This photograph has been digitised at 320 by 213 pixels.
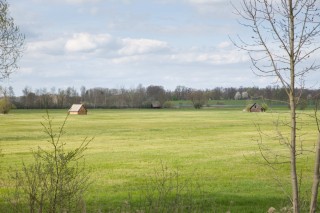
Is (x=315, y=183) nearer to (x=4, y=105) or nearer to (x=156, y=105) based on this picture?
(x=4, y=105)

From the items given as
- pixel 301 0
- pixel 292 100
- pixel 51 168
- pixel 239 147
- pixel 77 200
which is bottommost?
pixel 239 147

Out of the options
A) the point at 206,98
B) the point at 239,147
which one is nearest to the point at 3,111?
the point at 239,147

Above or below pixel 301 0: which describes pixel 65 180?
below

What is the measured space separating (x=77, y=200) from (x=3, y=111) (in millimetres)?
114129

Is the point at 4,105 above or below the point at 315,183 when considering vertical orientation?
below

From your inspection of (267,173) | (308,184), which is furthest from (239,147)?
(308,184)

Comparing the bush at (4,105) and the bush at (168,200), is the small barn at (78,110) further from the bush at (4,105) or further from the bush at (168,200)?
the bush at (168,200)

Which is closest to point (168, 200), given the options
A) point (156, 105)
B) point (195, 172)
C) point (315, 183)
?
point (315, 183)

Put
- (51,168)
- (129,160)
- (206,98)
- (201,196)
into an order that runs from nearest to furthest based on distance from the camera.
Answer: (51,168), (201,196), (129,160), (206,98)

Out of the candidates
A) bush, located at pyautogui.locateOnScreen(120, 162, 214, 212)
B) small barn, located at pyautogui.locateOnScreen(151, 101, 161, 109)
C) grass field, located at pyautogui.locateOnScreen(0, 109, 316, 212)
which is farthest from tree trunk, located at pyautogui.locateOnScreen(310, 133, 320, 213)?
small barn, located at pyautogui.locateOnScreen(151, 101, 161, 109)

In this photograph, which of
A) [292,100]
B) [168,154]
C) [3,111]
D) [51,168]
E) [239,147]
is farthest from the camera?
[3,111]

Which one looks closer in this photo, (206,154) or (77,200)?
(77,200)

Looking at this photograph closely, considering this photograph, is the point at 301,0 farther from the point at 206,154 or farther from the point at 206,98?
the point at 206,98

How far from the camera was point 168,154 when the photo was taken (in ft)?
101
